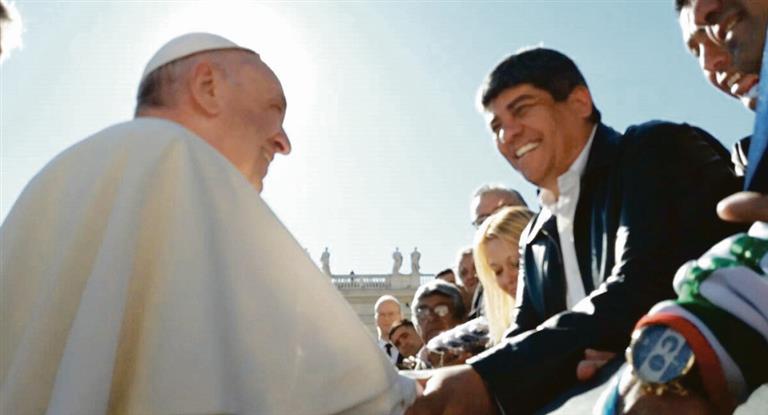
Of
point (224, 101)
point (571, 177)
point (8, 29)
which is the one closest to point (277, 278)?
point (224, 101)

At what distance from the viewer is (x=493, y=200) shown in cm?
527

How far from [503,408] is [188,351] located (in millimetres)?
757

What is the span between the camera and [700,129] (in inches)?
83.7

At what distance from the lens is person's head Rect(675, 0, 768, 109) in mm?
1477

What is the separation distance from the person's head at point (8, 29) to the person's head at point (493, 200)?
10.3 feet

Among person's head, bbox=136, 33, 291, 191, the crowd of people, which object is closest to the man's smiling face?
the crowd of people

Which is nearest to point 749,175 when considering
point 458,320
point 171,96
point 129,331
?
point 129,331

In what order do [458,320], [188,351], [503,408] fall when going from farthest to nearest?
[458,320], [503,408], [188,351]

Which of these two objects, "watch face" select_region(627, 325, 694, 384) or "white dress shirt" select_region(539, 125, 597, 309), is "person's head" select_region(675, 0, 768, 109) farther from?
"watch face" select_region(627, 325, 694, 384)

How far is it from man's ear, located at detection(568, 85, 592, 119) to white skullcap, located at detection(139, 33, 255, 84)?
1023 mm

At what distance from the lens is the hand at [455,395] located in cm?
167

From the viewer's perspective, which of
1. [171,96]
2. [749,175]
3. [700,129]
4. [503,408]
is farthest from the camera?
[700,129]

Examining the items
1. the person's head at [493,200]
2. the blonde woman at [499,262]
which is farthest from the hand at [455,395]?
the person's head at [493,200]

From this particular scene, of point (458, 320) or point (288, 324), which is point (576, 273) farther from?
point (458, 320)
